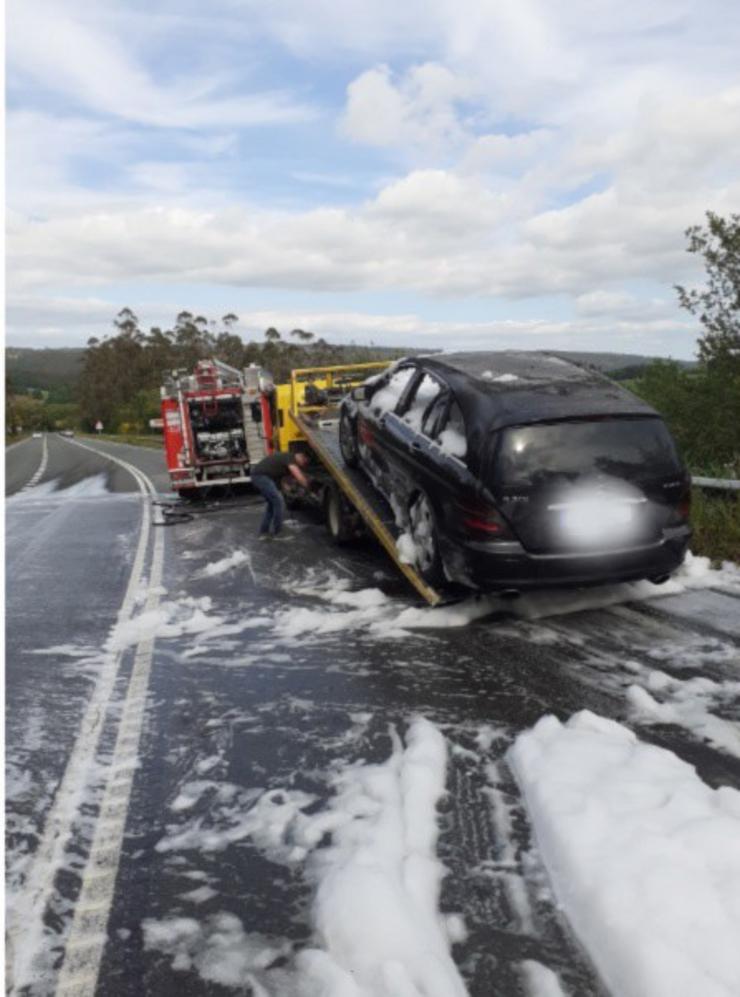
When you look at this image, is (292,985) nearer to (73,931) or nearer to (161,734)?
(73,931)

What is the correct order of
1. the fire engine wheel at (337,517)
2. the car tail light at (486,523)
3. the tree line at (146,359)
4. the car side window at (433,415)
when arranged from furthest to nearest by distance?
the tree line at (146,359) → the fire engine wheel at (337,517) → the car side window at (433,415) → the car tail light at (486,523)

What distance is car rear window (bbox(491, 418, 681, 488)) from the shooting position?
567 centimetres

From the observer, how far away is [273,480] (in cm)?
1132

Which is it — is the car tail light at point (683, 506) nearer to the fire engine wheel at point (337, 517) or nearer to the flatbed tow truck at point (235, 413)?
the fire engine wheel at point (337, 517)

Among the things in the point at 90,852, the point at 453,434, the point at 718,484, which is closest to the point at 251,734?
the point at 90,852

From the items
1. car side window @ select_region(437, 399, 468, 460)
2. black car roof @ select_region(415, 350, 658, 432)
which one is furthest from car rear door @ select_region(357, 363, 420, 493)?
car side window @ select_region(437, 399, 468, 460)

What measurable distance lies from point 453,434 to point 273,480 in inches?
211

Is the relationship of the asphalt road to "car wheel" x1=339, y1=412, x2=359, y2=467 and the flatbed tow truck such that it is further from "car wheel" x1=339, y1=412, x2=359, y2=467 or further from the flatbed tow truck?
the flatbed tow truck

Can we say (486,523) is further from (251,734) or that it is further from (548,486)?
(251,734)

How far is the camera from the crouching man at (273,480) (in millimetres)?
11078

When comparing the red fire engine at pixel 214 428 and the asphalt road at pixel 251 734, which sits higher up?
the red fire engine at pixel 214 428

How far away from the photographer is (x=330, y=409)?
1225 cm

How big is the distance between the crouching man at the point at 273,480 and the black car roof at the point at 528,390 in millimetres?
4111

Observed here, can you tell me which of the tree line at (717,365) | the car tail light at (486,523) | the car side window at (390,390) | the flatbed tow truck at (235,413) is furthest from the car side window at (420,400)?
the tree line at (717,365)
